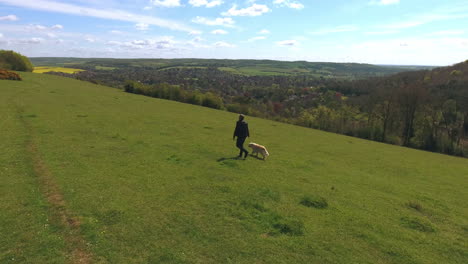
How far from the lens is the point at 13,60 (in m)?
79.1

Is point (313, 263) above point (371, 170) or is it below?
above

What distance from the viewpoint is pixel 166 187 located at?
1240 centimetres

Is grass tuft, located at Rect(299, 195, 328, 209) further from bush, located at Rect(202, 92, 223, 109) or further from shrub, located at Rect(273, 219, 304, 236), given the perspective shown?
bush, located at Rect(202, 92, 223, 109)

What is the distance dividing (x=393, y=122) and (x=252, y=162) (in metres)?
46.4

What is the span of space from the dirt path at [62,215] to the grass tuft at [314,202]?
864 cm

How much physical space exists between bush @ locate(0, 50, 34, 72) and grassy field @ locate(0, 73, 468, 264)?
242 feet

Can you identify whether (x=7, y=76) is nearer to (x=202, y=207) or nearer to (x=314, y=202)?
(x=202, y=207)

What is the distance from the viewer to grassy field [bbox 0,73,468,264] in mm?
8008

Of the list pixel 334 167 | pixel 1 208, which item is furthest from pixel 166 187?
pixel 334 167

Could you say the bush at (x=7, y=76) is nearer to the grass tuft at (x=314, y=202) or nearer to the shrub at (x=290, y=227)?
the grass tuft at (x=314, y=202)

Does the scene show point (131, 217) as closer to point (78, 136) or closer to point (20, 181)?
point (20, 181)

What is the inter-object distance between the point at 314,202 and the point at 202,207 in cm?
508

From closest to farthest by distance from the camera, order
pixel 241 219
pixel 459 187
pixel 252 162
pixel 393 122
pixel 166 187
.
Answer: pixel 241 219, pixel 166 187, pixel 252 162, pixel 459 187, pixel 393 122

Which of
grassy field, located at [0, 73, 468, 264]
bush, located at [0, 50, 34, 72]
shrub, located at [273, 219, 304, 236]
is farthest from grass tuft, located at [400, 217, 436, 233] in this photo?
bush, located at [0, 50, 34, 72]
